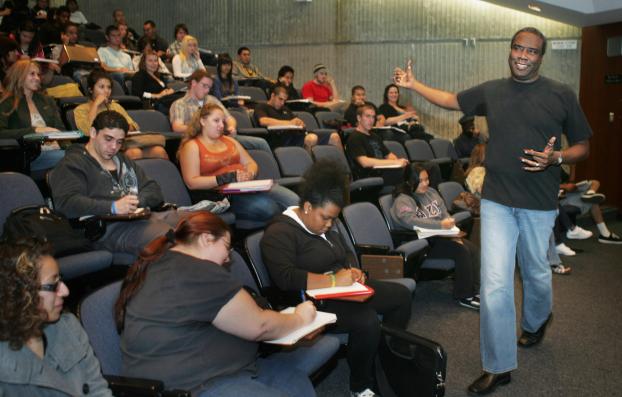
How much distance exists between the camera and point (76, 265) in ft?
8.68

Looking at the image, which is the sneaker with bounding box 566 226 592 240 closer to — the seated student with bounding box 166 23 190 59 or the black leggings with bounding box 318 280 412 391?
the black leggings with bounding box 318 280 412 391

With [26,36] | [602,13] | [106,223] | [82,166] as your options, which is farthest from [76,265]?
[602,13]

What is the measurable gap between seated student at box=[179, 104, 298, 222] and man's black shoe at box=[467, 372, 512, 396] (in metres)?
1.69

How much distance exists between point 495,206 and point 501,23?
6883 mm

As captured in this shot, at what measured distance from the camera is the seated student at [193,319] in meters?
1.89

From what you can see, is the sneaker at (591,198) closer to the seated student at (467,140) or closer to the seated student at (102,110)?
the seated student at (467,140)

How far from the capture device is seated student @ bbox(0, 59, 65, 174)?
4.04 m

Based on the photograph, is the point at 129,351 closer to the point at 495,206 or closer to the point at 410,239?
the point at 495,206

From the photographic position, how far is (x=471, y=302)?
13.6 feet

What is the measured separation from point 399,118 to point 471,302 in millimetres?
4025

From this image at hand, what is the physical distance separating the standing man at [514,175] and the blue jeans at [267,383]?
3.59ft

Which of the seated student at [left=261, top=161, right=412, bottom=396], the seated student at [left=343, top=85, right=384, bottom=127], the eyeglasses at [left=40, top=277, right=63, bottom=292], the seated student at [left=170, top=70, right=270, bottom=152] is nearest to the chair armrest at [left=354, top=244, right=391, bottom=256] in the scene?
the seated student at [left=261, top=161, right=412, bottom=396]

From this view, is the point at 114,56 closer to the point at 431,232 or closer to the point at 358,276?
the point at 431,232

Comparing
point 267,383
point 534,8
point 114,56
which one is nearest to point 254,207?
point 267,383
